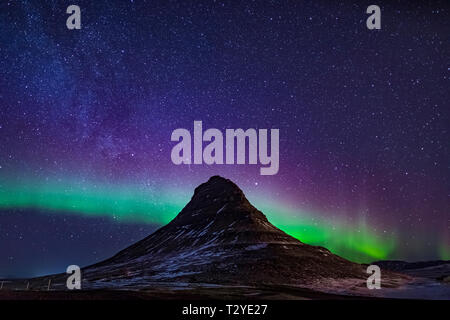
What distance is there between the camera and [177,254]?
17350 cm

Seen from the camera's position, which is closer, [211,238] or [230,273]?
[230,273]

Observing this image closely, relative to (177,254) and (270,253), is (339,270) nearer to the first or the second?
(270,253)

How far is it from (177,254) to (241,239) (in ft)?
105

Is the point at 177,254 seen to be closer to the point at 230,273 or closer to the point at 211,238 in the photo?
the point at 211,238
